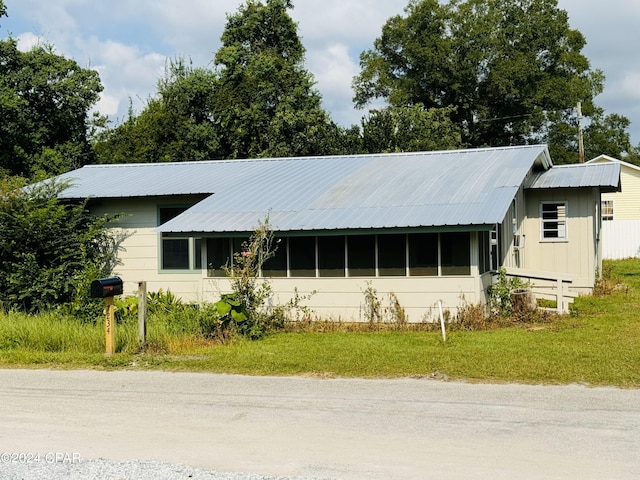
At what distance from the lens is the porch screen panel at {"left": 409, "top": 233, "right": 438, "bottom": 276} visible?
14398 millimetres

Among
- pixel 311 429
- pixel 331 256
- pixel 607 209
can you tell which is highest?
pixel 607 209

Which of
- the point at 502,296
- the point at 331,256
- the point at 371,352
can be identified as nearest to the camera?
the point at 371,352

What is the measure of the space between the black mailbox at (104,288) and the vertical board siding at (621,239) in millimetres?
29320

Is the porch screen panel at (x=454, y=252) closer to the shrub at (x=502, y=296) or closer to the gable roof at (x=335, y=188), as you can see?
the gable roof at (x=335, y=188)

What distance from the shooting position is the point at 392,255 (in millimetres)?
14711

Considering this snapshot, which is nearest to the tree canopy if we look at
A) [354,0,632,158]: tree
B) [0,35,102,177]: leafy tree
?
[0,35,102,177]: leafy tree

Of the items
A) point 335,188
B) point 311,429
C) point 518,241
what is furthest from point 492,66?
point 311,429

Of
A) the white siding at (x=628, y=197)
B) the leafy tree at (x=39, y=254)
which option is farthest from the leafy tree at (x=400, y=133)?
the leafy tree at (x=39, y=254)

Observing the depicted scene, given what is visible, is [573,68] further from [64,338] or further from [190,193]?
[64,338]

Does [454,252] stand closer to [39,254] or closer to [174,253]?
[174,253]

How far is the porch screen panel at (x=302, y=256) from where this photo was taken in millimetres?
15219

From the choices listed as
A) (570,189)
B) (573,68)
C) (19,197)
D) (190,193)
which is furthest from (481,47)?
(19,197)

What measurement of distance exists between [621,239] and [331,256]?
82.3ft

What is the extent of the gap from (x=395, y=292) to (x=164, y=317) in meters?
4.54
